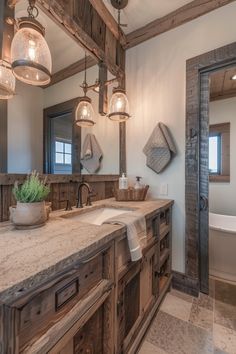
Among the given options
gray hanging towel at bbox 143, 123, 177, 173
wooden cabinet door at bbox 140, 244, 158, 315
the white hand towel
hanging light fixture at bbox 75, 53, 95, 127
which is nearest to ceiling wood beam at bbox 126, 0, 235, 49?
hanging light fixture at bbox 75, 53, 95, 127

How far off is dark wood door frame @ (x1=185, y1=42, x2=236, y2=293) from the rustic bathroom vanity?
0.70 m

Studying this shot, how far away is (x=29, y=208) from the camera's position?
34.6 inches

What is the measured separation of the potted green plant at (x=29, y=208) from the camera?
0.87 meters

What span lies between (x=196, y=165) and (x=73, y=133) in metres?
1.11

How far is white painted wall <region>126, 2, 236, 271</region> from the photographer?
67.2 inches

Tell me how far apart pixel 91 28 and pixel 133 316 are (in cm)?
215

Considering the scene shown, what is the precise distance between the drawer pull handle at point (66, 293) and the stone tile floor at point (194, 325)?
922mm

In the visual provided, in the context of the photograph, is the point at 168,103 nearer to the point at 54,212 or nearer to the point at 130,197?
the point at 130,197

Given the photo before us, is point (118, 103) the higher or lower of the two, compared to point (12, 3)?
lower

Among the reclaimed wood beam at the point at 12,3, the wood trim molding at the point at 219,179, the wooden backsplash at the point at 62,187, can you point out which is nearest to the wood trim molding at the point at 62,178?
the wooden backsplash at the point at 62,187

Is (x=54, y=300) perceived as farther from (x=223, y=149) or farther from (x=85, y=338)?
(x=223, y=149)

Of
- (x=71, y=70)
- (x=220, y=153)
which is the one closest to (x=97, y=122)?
(x=71, y=70)

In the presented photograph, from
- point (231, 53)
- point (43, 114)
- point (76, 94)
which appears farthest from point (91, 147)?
point (231, 53)

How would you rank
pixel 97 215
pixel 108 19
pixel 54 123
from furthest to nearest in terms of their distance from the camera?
1. pixel 108 19
2. pixel 97 215
3. pixel 54 123
